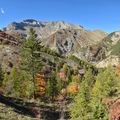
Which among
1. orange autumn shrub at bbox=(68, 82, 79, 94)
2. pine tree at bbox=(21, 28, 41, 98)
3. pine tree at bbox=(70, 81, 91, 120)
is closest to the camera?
pine tree at bbox=(70, 81, 91, 120)

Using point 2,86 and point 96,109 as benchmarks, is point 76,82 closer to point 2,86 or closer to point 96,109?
point 2,86

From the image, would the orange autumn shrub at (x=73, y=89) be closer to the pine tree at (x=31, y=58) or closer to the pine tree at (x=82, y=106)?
the pine tree at (x=31, y=58)

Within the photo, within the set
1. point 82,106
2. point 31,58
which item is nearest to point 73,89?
point 31,58

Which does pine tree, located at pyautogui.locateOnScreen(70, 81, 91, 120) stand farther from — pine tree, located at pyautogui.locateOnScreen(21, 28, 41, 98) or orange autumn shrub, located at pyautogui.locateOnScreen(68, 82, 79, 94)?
orange autumn shrub, located at pyautogui.locateOnScreen(68, 82, 79, 94)

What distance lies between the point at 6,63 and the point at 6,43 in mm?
44936

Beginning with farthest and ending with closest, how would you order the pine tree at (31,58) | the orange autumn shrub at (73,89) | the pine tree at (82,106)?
1. the orange autumn shrub at (73,89)
2. the pine tree at (31,58)
3. the pine tree at (82,106)

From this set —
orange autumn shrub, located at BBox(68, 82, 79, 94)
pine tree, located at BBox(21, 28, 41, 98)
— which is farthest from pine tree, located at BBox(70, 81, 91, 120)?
orange autumn shrub, located at BBox(68, 82, 79, 94)

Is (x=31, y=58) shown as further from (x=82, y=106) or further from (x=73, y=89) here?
(x=73, y=89)

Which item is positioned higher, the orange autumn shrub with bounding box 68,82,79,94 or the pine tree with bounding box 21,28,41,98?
the pine tree with bounding box 21,28,41,98

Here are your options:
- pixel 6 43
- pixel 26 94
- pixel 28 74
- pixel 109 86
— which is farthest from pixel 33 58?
pixel 6 43

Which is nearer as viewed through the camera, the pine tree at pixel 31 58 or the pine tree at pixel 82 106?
the pine tree at pixel 82 106

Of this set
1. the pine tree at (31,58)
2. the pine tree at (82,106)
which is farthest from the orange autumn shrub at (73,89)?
the pine tree at (82,106)

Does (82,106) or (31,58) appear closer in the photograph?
(82,106)

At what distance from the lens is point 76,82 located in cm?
13950
